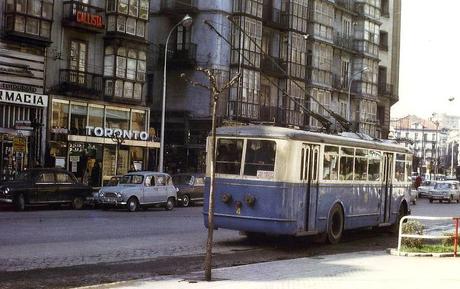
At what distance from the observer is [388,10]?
234 ft

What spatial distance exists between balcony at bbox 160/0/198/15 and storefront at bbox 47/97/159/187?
26.2 feet

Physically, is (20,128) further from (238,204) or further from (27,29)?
(238,204)

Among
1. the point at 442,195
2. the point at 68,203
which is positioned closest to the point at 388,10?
the point at 442,195

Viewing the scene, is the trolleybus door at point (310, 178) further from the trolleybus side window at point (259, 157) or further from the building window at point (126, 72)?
the building window at point (126, 72)

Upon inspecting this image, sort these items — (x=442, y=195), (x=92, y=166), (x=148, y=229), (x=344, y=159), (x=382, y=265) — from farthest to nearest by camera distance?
1. (x=442, y=195)
2. (x=92, y=166)
3. (x=148, y=229)
4. (x=344, y=159)
5. (x=382, y=265)

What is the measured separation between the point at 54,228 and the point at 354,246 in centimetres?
843

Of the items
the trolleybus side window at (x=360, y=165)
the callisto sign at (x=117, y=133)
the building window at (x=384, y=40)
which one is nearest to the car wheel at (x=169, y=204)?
the callisto sign at (x=117, y=133)

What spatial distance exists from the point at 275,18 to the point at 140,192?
88.8 ft

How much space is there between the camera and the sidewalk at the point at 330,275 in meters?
11.1

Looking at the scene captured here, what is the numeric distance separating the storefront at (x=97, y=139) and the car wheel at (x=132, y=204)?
8640 millimetres

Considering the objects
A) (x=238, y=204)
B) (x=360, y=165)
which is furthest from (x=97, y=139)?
(x=238, y=204)

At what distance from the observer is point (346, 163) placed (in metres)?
19.0

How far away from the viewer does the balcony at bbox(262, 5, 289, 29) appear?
5144 cm

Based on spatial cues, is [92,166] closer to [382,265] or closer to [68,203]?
[68,203]
